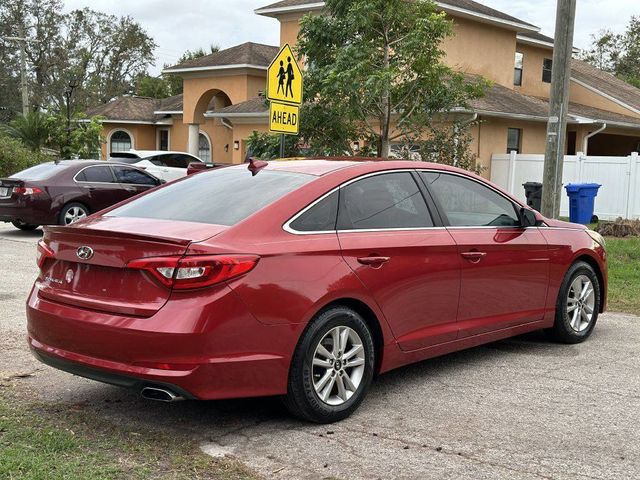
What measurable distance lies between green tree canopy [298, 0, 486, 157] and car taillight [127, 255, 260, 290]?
33.6ft

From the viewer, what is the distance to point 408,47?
14.5 meters

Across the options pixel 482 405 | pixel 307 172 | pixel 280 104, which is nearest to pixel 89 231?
Result: pixel 307 172

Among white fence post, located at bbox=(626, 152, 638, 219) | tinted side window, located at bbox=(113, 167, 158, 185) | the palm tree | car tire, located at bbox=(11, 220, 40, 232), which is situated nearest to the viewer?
car tire, located at bbox=(11, 220, 40, 232)

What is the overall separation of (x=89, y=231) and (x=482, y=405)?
2.68 meters

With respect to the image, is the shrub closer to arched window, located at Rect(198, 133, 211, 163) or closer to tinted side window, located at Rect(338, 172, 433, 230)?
arched window, located at Rect(198, 133, 211, 163)

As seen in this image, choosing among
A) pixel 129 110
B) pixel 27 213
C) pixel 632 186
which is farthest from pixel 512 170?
pixel 129 110

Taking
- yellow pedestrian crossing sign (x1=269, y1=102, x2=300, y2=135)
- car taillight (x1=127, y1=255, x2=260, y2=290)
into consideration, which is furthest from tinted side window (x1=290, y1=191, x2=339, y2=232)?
yellow pedestrian crossing sign (x1=269, y1=102, x2=300, y2=135)

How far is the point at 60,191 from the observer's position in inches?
567

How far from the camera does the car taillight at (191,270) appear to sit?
13.7 feet

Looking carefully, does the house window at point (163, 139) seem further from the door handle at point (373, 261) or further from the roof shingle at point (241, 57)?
the door handle at point (373, 261)

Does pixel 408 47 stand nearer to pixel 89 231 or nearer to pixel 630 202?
pixel 630 202

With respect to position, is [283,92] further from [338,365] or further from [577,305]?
[338,365]

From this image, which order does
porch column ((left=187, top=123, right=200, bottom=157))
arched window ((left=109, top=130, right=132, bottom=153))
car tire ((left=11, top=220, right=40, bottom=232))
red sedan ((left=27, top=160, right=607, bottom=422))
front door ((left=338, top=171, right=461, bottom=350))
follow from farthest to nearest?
1. arched window ((left=109, top=130, right=132, bottom=153))
2. porch column ((left=187, top=123, right=200, bottom=157))
3. car tire ((left=11, top=220, right=40, bottom=232))
4. front door ((left=338, top=171, right=461, bottom=350))
5. red sedan ((left=27, top=160, right=607, bottom=422))

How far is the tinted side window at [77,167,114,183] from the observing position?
48.7ft
